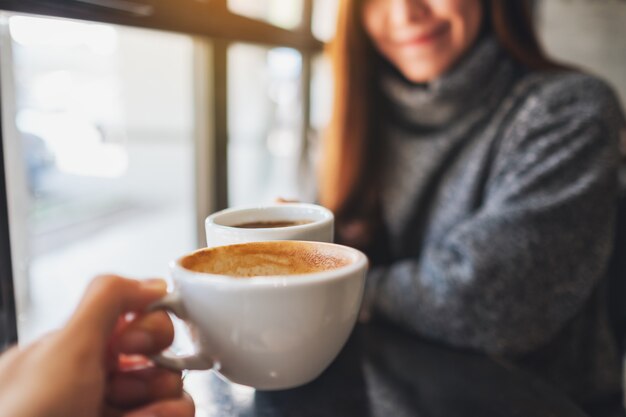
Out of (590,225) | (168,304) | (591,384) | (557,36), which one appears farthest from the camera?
(557,36)

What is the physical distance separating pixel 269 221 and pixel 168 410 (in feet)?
0.70

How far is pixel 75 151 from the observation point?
1.22 meters

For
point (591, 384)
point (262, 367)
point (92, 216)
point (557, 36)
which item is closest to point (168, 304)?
point (262, 367)

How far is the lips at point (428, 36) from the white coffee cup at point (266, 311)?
738 millimetres

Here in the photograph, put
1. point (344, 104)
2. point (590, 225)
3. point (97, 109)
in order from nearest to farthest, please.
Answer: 1. point (590, 225)
2. point (344, 104)
3. point (97, 109)

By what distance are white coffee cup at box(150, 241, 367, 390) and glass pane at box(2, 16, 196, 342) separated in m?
0.09

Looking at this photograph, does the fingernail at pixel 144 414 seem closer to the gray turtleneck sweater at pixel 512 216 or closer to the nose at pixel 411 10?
the gray turtleneck sweater at pixel 512 216

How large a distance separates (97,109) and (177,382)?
134 centimetres

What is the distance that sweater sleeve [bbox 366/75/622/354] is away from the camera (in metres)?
0.78

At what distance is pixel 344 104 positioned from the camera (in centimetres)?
108

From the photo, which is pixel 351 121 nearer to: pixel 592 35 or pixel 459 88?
pixel 459 88

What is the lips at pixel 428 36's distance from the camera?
978 mm

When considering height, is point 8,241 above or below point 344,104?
below

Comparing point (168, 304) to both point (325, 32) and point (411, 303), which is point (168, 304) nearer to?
point (411, 303)
